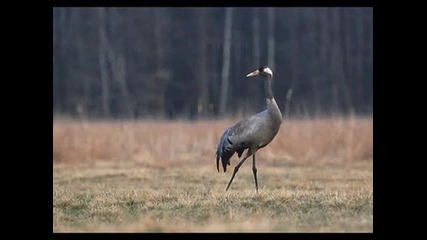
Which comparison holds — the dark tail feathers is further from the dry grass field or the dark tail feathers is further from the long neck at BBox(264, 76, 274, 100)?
the long neck at BBox(264, 76, 274, 100)

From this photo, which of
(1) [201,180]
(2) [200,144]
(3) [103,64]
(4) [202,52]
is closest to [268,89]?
(1) [201,180]

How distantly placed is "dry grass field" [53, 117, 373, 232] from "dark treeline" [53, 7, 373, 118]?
27.6ft

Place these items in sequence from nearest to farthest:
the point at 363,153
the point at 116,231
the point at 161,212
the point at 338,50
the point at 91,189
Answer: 1. the point at 116,231
2. the point at 161,212
3. the point at 91,189
4. the point at 363,153
5. the point at 338,50

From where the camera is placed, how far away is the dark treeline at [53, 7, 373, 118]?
26.6 m

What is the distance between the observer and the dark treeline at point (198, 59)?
26.6 metres

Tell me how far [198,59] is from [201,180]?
15.7 m

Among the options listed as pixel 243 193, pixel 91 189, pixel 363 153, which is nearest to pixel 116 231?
pixel 243 193

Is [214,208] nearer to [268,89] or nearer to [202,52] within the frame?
[268,89]

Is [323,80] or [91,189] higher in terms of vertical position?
[323,80]

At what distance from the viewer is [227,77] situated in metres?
26.7

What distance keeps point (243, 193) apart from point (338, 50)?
20037 millimetres

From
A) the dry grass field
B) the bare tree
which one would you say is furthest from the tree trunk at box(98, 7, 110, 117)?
the dry grass field

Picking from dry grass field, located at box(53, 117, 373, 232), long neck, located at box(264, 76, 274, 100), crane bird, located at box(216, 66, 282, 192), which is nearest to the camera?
dry grass field, located at box(53, 117, 373, 232)
